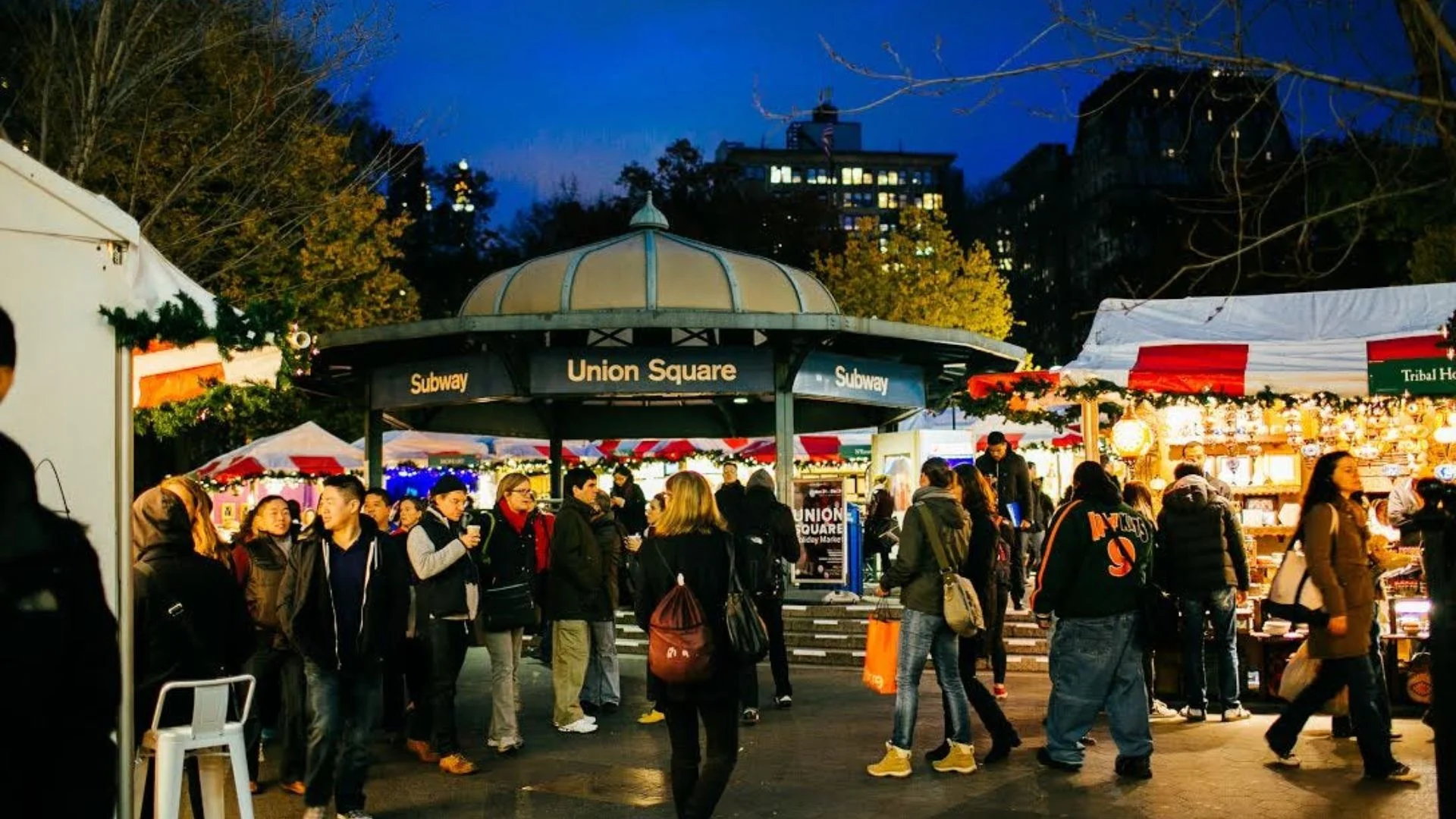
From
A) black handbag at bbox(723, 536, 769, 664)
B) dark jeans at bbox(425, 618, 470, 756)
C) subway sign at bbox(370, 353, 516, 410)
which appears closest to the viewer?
black handbag at bbox(723, 536, 769, 664)

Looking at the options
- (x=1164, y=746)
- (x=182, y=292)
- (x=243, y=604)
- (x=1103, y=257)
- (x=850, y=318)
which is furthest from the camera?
(x=1103, y=257)

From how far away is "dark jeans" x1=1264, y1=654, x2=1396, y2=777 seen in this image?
8.20 meters

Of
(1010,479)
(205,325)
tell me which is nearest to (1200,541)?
(1010,479)

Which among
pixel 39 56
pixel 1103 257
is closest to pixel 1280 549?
pixel 39 56

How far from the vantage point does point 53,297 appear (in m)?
A: 4.75

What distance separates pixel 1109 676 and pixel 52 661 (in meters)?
6.67

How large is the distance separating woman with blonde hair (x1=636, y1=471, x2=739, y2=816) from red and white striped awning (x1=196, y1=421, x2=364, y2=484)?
18.2m

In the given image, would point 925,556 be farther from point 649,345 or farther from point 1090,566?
point 649,345

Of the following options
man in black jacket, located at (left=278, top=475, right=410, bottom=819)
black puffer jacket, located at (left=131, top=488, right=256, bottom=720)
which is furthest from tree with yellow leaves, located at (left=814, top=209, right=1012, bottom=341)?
black puffer jacket, located at (left=131, top=488, right=256, bottom=720)

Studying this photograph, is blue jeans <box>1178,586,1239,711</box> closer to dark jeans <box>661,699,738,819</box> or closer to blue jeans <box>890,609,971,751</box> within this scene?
blue jeans <box>890,609,971,751</box>

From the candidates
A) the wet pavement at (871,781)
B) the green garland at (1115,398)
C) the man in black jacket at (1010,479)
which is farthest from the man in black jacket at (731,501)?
the man in black jacket at (1010,479)

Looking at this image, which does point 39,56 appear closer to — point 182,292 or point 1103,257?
point 182,292

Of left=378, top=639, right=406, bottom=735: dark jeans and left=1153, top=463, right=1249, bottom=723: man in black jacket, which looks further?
left=1153, top=463, right=1249, bottom=723: man in black jacket

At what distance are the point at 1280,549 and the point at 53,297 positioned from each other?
546 inches
